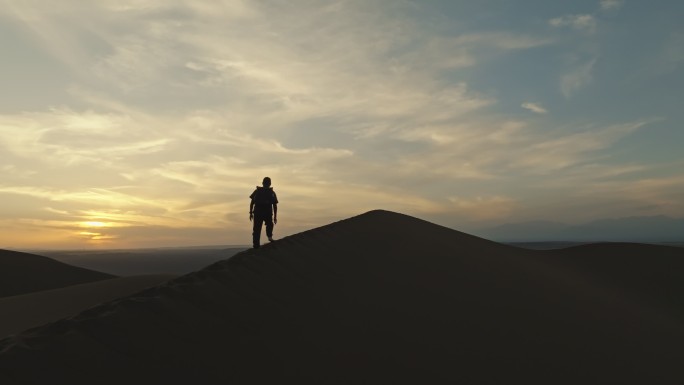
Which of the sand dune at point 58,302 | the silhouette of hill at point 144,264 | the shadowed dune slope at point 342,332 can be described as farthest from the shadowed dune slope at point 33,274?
the shadowed dune slope at point 342,332

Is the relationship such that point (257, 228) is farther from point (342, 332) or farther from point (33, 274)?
point (33, 274)

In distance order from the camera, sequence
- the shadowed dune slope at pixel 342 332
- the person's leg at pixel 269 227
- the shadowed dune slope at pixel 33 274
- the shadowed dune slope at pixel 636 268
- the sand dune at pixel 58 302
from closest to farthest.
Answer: the shadowed dune slope at pixel 342 332
the person's leg at pixel 269 227
the sand dune at pixel 58 302
the shadowed dune slope at pixel 636 268
the shadowed dune slope at pixel 33 274

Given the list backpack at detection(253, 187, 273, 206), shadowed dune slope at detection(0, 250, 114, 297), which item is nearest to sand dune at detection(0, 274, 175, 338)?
backpack at detection(253, 187, 273, 206)

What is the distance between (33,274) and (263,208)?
22785mm

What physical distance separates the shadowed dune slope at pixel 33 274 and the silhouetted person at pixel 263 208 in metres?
18.8

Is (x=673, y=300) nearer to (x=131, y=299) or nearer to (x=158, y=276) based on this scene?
(x=131, y=299)

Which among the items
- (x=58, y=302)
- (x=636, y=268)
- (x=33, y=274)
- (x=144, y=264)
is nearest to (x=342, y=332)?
(x=58, y=302)

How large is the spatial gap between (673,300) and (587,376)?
1108 centimetres

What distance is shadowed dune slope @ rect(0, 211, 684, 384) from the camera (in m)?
4.19

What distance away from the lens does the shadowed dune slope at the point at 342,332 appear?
4.19 metres

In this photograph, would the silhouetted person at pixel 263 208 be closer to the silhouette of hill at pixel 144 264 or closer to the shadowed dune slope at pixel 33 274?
the shadowed dune slope at pixel 33 274

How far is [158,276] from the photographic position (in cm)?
1788

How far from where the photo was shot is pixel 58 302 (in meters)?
13.7

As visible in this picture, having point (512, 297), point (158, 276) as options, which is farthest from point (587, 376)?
point (158, 276)
